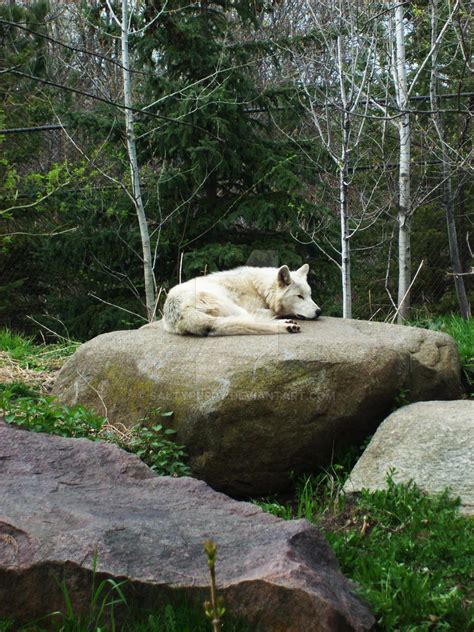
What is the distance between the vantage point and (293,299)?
7492 millimetres

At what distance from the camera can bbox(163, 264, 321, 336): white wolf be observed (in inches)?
253

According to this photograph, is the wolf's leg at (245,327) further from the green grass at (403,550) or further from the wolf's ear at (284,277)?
the green grass at (403,550)

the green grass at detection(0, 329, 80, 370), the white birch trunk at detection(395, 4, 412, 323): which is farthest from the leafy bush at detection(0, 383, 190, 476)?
the white birch trunk at detection(395, 4, 412, 323)

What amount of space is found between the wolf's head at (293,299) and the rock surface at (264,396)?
1319mm

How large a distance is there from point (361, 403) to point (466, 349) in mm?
2221

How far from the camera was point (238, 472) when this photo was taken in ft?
18.1

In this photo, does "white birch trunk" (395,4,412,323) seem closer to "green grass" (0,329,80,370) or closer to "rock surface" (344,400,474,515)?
"rock surface" (344,400,474,515)

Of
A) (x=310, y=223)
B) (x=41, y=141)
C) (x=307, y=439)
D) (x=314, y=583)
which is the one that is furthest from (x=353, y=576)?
(x=41, y=141)

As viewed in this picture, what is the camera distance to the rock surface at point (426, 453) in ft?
15.0

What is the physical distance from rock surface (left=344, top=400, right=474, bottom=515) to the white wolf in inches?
61.2

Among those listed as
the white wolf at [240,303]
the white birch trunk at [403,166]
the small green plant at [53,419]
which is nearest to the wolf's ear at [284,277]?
the white wolf at [240,303]

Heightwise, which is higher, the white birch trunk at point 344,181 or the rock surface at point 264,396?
the white birch trunk at point 344,181

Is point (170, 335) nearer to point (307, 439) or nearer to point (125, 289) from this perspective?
point (307, 439)

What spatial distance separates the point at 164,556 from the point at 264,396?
7.87ft
